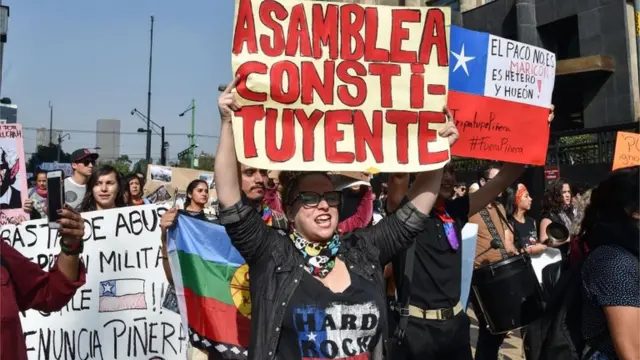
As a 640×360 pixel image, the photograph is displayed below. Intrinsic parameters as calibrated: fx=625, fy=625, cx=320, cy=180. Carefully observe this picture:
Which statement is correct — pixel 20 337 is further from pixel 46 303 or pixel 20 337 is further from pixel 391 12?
pixel 391 12

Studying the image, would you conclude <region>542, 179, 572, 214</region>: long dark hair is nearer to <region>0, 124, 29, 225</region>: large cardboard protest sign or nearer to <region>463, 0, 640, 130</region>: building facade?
<region>0, 124, 29, 225</region>: large cardboard protest sign

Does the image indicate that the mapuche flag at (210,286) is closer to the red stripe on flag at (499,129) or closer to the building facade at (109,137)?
the red stripe on flag at (499,129)

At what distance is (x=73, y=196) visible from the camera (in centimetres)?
545

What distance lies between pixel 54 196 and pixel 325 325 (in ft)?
3.80

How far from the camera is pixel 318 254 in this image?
254cm

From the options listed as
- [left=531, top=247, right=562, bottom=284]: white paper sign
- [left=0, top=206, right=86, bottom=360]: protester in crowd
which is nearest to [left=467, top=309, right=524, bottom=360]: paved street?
[left=531, top=247, right=562, bottom=284]: white paper sign

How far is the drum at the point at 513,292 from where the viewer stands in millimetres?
4090

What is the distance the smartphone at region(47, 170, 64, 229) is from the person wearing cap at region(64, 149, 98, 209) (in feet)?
10.1

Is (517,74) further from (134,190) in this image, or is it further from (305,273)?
(134,190)

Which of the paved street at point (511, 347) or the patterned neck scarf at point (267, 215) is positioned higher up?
the patterned neck scarf at point (267, 215)

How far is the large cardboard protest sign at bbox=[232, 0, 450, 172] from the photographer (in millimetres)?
2645

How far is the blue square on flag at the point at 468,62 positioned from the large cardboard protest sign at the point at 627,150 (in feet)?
8.65

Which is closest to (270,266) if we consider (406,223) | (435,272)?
(406,223)

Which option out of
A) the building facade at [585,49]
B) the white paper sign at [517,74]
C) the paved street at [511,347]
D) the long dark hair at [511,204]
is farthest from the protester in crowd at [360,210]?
the building facade at [585,49]
